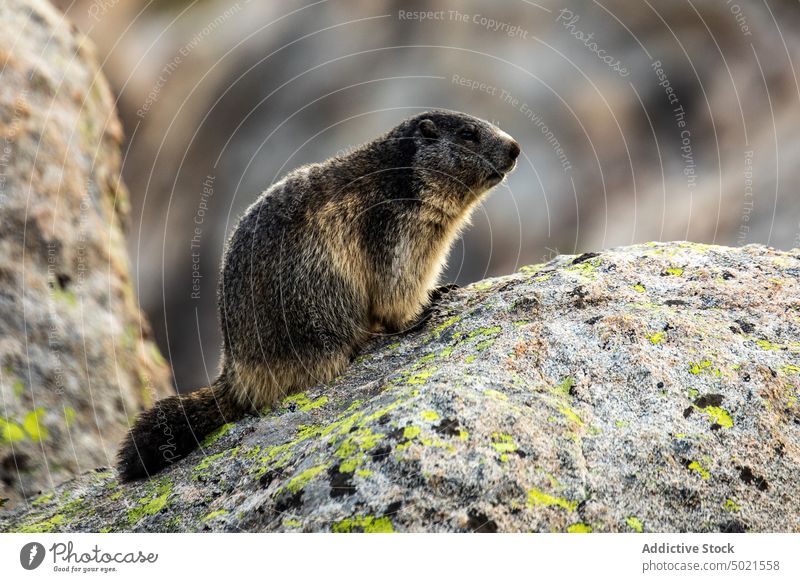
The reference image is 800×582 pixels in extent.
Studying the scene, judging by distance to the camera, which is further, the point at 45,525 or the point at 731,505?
the point at 45,525

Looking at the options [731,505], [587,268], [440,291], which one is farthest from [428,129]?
[731,505]

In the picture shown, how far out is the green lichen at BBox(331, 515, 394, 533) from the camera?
360 cm

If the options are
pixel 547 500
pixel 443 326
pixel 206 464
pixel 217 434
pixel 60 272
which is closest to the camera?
pixel 547 500

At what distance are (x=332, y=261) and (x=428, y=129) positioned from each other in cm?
206

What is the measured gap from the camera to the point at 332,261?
745 centimetres

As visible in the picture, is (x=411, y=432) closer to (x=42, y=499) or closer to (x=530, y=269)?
(x=530, y=269)

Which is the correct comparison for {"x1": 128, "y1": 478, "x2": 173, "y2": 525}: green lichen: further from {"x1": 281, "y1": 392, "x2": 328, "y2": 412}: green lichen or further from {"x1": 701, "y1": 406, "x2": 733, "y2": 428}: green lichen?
{"x1": 701, "y1": 406, "x2": 733, "y2": 428}: green lichen

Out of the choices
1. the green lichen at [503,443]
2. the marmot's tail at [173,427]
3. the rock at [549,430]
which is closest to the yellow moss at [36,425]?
the rock at [549,430]

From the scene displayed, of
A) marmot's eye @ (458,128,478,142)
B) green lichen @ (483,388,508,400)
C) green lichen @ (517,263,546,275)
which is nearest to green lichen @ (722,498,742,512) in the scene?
green lichen @ (483,388,508,400)

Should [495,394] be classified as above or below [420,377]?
below

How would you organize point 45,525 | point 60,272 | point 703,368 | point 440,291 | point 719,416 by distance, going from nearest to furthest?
point 719,416
point 703,368
point 45,525
point 440,291
point 60,272
